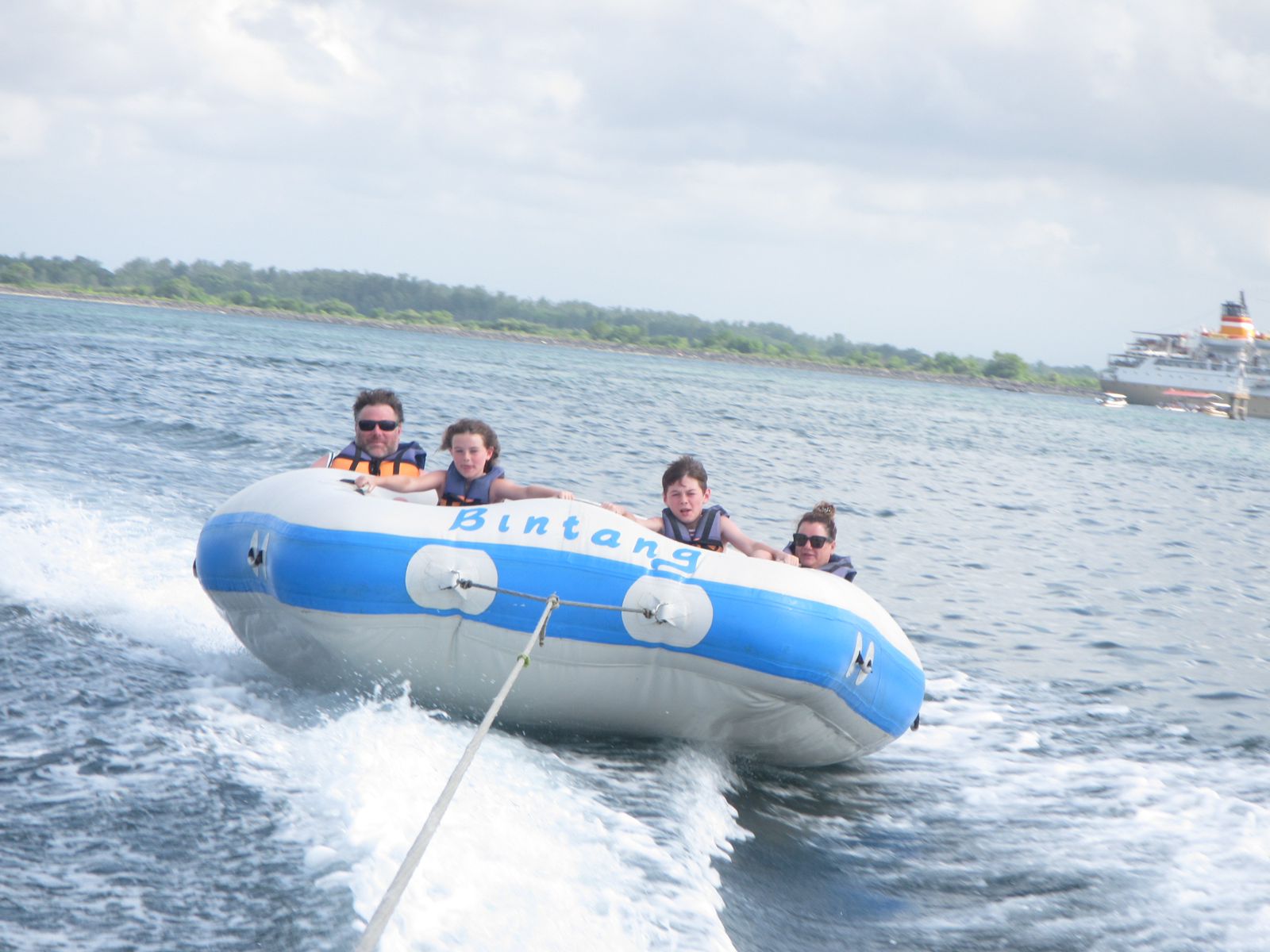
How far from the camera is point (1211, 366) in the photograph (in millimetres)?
63219

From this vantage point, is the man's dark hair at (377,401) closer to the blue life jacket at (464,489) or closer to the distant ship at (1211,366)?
the blue life jacket at (464,489)

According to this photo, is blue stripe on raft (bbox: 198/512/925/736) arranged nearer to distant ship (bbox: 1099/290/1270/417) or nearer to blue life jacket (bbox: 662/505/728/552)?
blue life jacket (bbox: 662/505/728/552)

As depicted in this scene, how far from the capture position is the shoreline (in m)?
77.6

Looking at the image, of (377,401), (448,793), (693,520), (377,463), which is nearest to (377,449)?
(377,463)

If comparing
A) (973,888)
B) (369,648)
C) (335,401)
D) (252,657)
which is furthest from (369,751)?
(335,401)

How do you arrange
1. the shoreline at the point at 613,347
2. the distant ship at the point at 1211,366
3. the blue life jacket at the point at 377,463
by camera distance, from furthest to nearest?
1. the shoreline at the point at 613,347
2. the distant ship at the point at 1211,366
3. the blue life jacket at the point at 377,463

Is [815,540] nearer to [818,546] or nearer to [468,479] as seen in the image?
[818,546]

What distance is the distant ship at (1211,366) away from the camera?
203ft

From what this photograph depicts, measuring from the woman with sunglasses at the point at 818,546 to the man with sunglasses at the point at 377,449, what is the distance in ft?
5.55

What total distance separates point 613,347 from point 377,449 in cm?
7787

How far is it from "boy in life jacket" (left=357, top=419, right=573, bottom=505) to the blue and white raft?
421mm

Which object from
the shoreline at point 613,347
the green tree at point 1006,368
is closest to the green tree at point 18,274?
the shoreline at point 613,347

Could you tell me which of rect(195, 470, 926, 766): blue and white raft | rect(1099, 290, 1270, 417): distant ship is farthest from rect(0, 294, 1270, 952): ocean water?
rect(1099, 290, 1270, 417): distant ship

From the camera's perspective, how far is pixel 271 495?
480 cm
